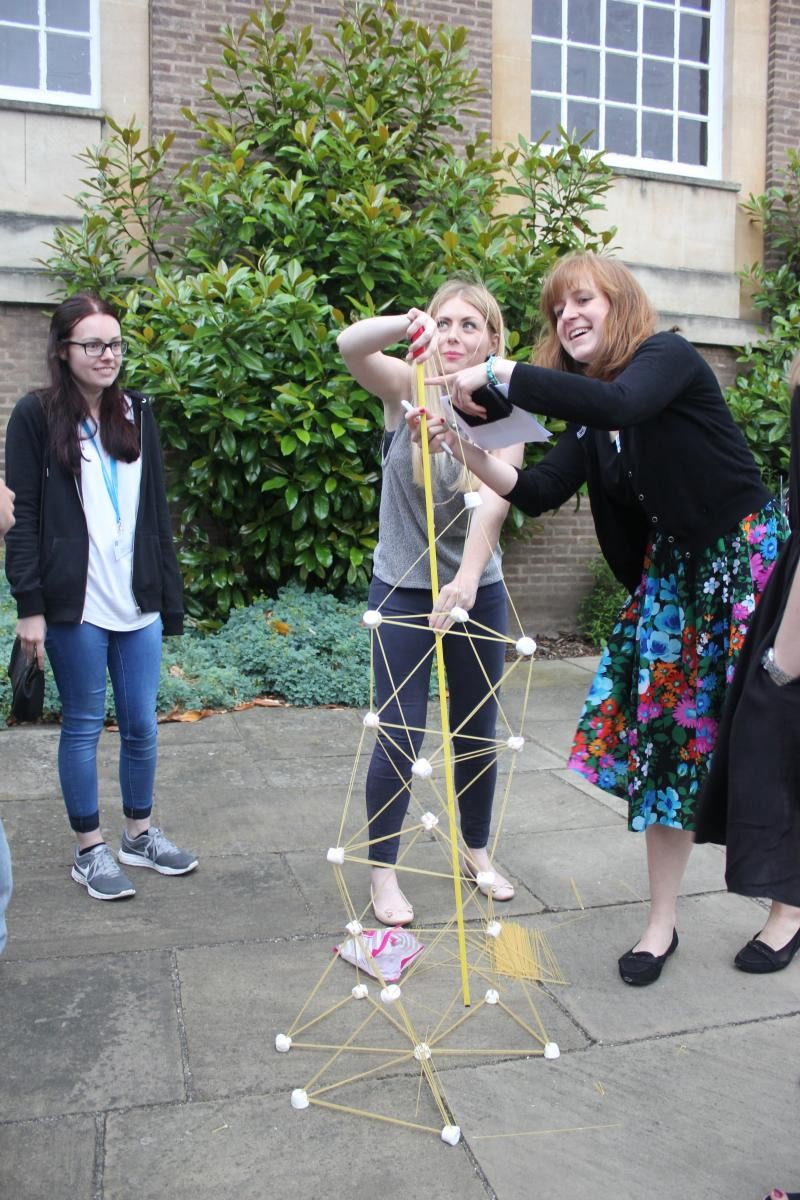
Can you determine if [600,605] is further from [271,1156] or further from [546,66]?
[271,1156]

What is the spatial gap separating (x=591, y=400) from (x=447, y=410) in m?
0.50

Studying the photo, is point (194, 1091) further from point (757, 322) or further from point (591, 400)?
point (757, 322)

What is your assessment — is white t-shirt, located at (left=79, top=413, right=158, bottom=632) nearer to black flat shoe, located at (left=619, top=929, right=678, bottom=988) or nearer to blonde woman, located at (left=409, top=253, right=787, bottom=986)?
blonde woman, located at (left=409, top=253, right=787, bottom=986)

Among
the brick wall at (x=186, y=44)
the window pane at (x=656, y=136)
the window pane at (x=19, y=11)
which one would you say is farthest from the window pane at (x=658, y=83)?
the window pane at (x=19, y=11)

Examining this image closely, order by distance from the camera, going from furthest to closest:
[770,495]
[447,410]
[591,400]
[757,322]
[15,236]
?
[757,322]
[15,236]
[770,495]
[447,410]
[591,400]

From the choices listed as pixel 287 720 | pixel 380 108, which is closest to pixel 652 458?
pixel 287 720

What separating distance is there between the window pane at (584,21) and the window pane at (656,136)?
A: 0.81 m

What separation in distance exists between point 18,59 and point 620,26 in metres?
5.23

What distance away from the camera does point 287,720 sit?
19.1ft

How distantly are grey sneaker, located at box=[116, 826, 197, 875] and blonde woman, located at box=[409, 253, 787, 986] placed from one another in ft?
4.90

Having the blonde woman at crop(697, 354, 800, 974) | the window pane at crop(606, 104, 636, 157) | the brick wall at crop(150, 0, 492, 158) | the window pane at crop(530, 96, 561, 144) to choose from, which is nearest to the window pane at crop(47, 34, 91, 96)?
the brick wall at crop(150, 0, 492, 158)

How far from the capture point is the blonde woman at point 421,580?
3064mm

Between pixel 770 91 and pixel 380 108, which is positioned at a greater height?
pixel 770 91

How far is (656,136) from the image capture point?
9.46 metres
